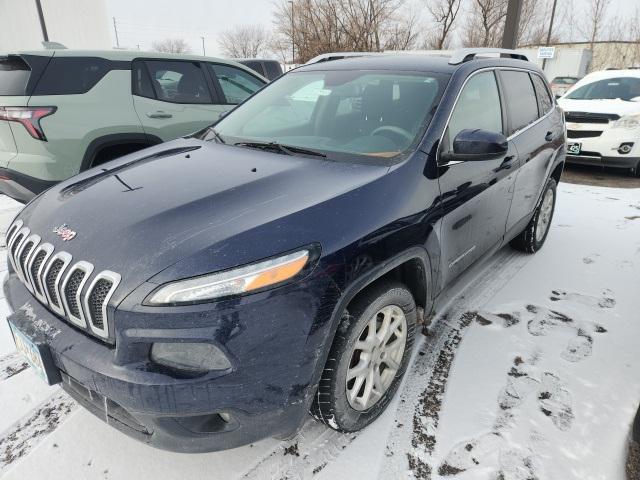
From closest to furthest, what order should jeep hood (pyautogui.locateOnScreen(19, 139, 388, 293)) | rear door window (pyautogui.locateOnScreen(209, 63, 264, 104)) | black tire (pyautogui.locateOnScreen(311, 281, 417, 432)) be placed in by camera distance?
1. jeep hood (pyautogui.locateOnScreen(19, 139, 388, 293))
2. black tire (pyautogui.locateOnScreen(311, 281, 417, 432))
3. rear door window (pyautogui.locateOnScreen(209, 63, 264, 104))

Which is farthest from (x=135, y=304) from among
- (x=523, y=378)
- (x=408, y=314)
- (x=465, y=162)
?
(x=523, y=378)

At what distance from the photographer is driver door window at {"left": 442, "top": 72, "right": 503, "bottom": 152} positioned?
7.64 feet

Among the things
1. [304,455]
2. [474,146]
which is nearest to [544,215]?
[474,146]

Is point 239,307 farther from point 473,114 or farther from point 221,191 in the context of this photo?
point 473,114

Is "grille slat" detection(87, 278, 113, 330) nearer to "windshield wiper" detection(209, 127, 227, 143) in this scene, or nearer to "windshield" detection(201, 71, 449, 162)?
"windshield" detection(201, 71, 449, 162)

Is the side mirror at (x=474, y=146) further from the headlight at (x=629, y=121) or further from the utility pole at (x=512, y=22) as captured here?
the utility pole at (x=512, y=22)

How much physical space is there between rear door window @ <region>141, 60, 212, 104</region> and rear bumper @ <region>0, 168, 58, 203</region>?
1.31 m

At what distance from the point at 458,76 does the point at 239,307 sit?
1.84 metres

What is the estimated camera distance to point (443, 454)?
1.90 meters

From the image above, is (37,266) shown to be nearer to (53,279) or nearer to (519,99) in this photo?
(53,279)

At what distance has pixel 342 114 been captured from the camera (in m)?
2.63

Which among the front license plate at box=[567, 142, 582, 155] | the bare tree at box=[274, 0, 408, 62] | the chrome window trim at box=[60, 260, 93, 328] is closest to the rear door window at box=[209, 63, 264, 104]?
the chrome window trim at box=[60, 260, 93, 328]

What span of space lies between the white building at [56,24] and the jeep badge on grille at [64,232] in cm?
2589

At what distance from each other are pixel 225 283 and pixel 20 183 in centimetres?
320
